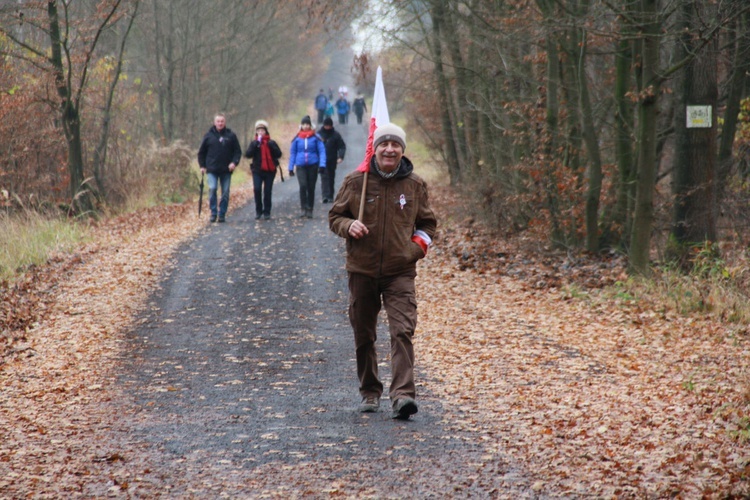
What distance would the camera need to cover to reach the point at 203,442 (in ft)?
19.5

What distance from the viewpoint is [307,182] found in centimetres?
1909

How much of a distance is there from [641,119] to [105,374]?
747 cm

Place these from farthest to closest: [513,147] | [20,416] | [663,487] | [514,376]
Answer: [513,147] < [514,376] < [20,416] < [663,487]

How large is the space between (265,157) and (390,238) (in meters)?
12.5

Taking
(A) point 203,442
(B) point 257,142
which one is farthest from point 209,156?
(A) point 203,442

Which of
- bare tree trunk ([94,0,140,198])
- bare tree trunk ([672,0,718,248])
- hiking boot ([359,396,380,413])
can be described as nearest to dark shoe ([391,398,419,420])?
hiking boot ([359,396,380,413])

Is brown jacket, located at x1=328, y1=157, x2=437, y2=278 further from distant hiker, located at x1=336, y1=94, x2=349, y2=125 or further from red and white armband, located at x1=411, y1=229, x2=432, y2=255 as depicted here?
distant hiker, located at x1=336, y1=94, x2=349, y2=125

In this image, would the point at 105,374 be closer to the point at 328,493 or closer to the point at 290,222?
the point at 328,493

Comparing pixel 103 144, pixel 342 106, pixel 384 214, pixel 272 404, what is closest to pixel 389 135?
pixel 384 214

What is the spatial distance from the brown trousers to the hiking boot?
1.3 inches

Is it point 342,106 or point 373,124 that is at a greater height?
point 342,106

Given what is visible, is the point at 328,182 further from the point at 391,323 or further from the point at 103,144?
the point at 391,323

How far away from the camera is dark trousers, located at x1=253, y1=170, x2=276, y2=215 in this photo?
18.5m

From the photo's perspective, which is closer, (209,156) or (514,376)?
(514,376)
